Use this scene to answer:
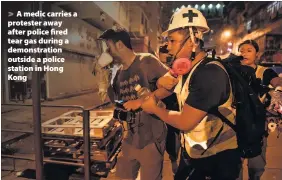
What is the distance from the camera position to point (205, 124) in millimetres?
1788

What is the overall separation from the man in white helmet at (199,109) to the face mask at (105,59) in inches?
41.7

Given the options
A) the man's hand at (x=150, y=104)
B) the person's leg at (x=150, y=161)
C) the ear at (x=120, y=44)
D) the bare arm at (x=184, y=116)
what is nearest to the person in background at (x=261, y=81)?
the person's leg at (x=150, y=161)

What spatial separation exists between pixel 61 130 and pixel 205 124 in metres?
2.70

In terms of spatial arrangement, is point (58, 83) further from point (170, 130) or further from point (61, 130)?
point (170, 130)

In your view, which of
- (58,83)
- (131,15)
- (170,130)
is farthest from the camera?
(131,15)

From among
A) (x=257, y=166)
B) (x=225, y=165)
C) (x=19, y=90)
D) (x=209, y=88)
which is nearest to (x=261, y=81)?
(x=257, y=166)

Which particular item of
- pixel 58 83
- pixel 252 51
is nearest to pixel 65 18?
pixel 58 83

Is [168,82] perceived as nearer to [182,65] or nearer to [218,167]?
[182,65]

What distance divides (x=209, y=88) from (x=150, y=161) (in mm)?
1259

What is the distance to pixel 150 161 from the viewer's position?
8.30ft

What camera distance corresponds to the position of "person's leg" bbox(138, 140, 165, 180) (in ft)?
8.30

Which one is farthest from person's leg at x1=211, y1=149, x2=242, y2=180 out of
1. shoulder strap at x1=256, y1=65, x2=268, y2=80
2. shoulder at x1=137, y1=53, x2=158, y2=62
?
shoulder strap at x1=256, y1=65, x2=268, y2=80

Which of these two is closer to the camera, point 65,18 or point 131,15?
point 65,18

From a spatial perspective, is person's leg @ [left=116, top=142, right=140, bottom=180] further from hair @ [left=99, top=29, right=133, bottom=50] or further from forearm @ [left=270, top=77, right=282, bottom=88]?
forearm @ [left=270, top=77, right=282, bottom=88]
